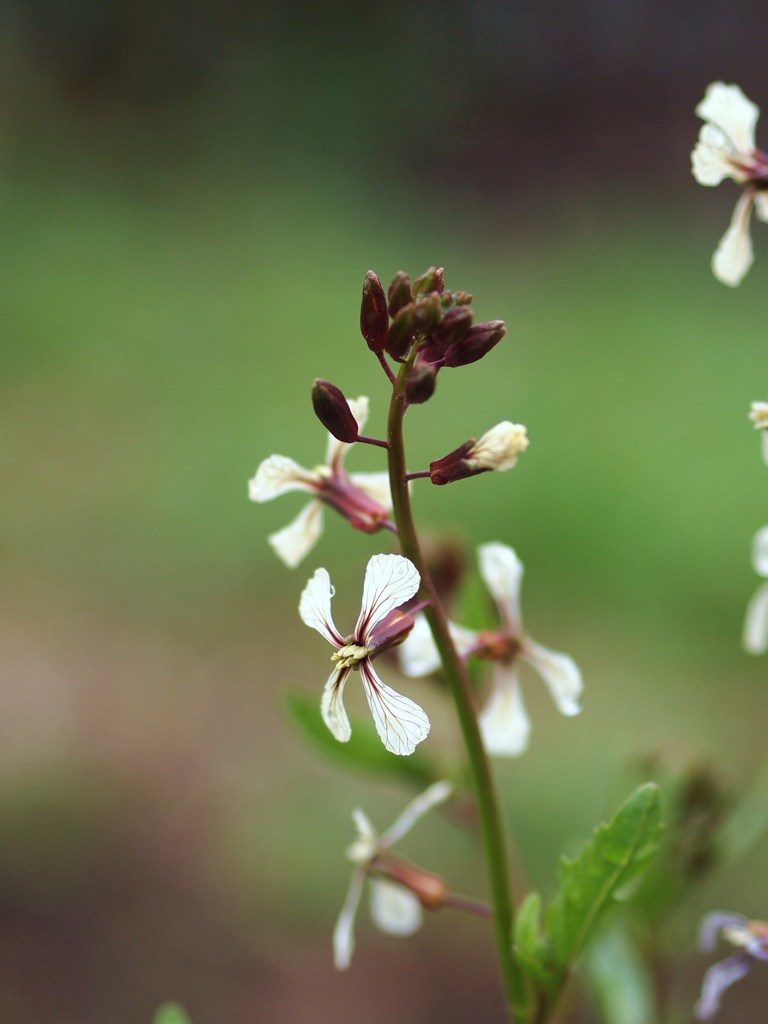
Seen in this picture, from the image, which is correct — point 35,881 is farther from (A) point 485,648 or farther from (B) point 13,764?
(A) point 485,648

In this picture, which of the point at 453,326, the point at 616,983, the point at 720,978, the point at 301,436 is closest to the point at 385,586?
the point at 453,326

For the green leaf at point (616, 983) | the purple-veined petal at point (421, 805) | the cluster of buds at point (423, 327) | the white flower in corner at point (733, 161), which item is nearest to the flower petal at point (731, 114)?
the white flower in corner at point (733, 161)

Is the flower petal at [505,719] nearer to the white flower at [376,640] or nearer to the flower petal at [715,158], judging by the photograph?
the white flower at [376,640]

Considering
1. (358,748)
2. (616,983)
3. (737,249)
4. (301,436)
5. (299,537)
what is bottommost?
(616,983)

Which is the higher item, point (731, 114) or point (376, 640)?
point (731, 114)

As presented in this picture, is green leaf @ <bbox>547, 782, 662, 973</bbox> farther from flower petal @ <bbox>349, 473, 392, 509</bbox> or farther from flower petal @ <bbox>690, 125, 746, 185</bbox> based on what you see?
flower petal @ <bbox>690, 125, 746, 185</bbox>

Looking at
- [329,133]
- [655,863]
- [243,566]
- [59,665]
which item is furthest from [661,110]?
[655,863]

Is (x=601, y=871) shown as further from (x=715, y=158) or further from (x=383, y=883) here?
(x=715, y=158)
